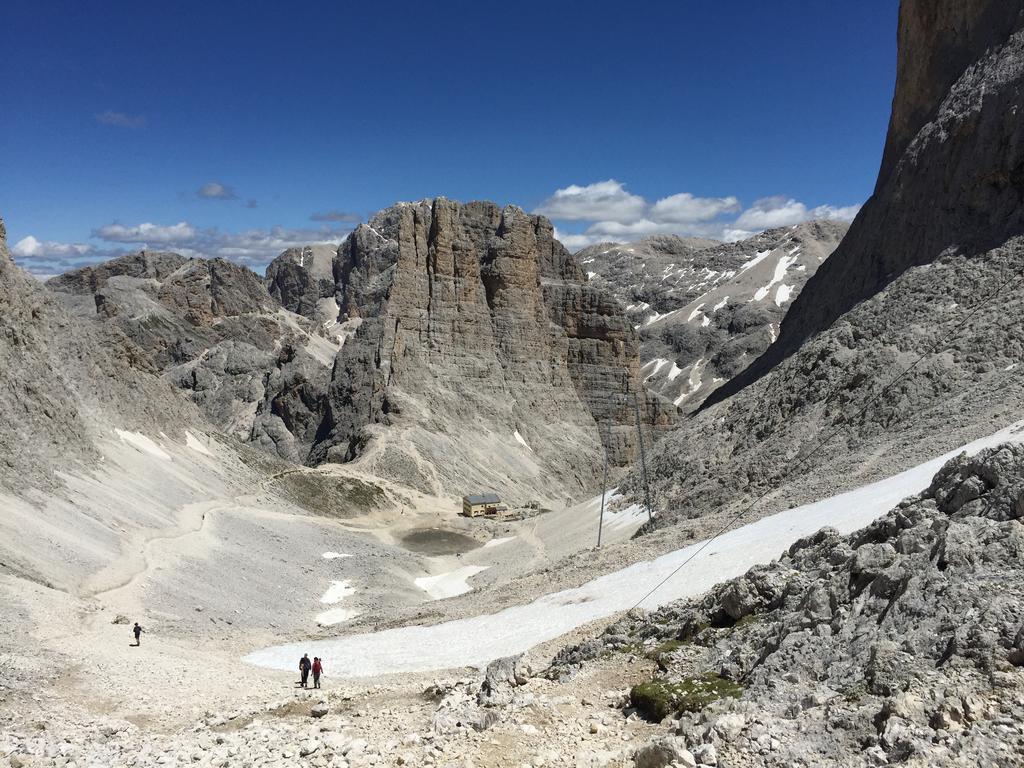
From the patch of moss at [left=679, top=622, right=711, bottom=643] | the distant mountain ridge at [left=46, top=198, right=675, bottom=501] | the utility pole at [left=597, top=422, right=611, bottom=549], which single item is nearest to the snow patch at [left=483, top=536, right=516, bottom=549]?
the utility pole at [left=597, top=422, right=611, bottom=549]

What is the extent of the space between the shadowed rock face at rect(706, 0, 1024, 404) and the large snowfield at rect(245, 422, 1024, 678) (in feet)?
67.0

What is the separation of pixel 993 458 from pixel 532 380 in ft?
281

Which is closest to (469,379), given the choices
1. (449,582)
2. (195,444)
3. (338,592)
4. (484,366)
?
(484,366)

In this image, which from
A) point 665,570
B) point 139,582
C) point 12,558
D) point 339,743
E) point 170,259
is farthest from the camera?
point 170,259

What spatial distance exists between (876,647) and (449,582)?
129 feet

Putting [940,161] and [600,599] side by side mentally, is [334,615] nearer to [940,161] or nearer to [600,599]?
[600,599]

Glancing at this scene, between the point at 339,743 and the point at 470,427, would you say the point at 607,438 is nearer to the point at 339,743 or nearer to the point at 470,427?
the point at 470,427

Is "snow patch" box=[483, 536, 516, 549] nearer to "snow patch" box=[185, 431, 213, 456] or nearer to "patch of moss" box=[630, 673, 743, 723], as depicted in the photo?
"snow patch" box=[185, 431, 213, 456]

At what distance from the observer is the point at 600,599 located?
25.5m

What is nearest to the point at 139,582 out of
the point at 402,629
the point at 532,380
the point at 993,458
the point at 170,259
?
the point at 402,629

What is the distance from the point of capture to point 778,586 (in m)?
15.5

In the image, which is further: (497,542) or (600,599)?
(497,542)

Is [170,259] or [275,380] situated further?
[170,259]

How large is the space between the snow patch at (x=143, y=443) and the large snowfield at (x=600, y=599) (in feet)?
114
